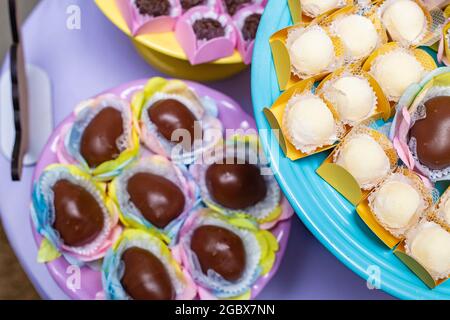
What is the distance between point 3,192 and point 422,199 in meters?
0.73

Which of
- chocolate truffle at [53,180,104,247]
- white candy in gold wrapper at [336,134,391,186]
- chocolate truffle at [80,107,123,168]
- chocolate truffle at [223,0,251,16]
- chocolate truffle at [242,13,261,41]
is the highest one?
chocolate truffle at [223,0,251,16]

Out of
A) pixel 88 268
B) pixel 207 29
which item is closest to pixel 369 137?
pixel 207 29

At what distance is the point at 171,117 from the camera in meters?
0.90

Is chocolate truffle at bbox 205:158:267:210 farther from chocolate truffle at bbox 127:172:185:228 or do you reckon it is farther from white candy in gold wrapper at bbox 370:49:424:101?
white candy in gold wrapper at bbox 370:49:424:101

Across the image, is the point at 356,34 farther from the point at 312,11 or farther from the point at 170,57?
the point at 170,57

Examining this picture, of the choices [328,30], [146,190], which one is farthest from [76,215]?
[328,30]

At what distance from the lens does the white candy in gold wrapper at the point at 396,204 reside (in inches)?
24.1

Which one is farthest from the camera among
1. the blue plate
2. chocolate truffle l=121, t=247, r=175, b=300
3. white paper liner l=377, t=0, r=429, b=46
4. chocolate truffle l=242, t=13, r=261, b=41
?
Result: chocolate truffle l=242, t=13, r=261, b=41

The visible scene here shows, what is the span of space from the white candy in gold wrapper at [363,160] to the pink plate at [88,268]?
305mm

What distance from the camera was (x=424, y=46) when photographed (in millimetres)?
704

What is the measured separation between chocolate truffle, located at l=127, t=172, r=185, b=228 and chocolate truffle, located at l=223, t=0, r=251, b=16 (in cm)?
34

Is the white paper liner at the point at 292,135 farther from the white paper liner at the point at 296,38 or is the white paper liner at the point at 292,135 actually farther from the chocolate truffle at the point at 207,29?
the chocolate truffle at the point at 207,29

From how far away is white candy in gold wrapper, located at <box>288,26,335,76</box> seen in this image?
65 cm

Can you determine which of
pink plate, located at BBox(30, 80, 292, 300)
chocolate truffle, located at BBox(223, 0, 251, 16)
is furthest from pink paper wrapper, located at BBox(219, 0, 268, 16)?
pink plate, located at BBox(30, 80, 292, 300)
